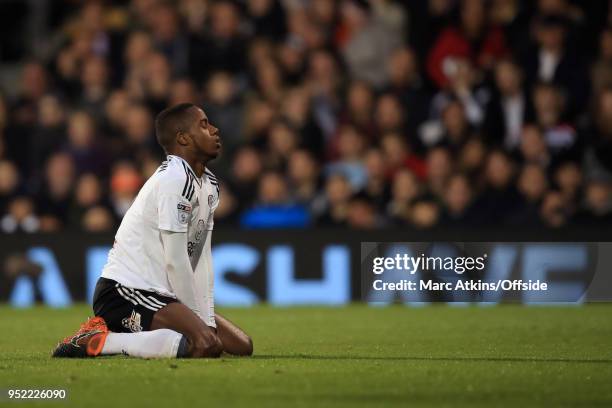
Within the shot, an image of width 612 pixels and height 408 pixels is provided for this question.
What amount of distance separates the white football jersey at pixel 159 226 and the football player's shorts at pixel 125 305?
43mm

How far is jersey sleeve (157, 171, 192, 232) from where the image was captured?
8055 millimetres

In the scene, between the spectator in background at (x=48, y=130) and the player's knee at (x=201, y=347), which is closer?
the player's knee at (x=201, y=347)

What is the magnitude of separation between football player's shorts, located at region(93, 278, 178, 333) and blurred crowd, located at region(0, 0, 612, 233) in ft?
20.7

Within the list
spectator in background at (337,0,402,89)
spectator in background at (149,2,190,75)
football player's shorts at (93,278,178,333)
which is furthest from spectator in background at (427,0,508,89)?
football player's shorts at (93,278,178,333)

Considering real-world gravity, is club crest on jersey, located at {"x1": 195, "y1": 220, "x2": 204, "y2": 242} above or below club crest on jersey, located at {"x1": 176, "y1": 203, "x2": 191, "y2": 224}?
below

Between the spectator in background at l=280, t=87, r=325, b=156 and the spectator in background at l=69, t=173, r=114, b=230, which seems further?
the spectator in background at l=280, t=87, r=325, b=156

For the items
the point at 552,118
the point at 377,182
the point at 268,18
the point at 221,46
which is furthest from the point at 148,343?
the point at 268,18

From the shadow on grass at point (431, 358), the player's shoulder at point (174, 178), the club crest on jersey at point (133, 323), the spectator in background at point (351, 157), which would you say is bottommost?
the shadow on grass at point (431, 358)

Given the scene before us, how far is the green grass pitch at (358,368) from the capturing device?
6.37m

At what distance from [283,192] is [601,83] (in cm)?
389

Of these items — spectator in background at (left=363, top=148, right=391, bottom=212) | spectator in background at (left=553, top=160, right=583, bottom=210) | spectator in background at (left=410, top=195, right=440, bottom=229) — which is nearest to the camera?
spectator in background at (left=553, top=160, right=583, bottom=210)

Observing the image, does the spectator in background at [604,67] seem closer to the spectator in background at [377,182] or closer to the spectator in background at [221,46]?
the spectator in background at [377,182]

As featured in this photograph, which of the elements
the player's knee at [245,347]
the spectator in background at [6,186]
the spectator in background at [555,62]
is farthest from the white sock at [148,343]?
the spectator in background at [555,62]

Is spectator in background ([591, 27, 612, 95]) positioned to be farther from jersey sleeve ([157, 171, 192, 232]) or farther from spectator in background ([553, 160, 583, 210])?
jersey sleeve ([157, 171, 192, 232])
